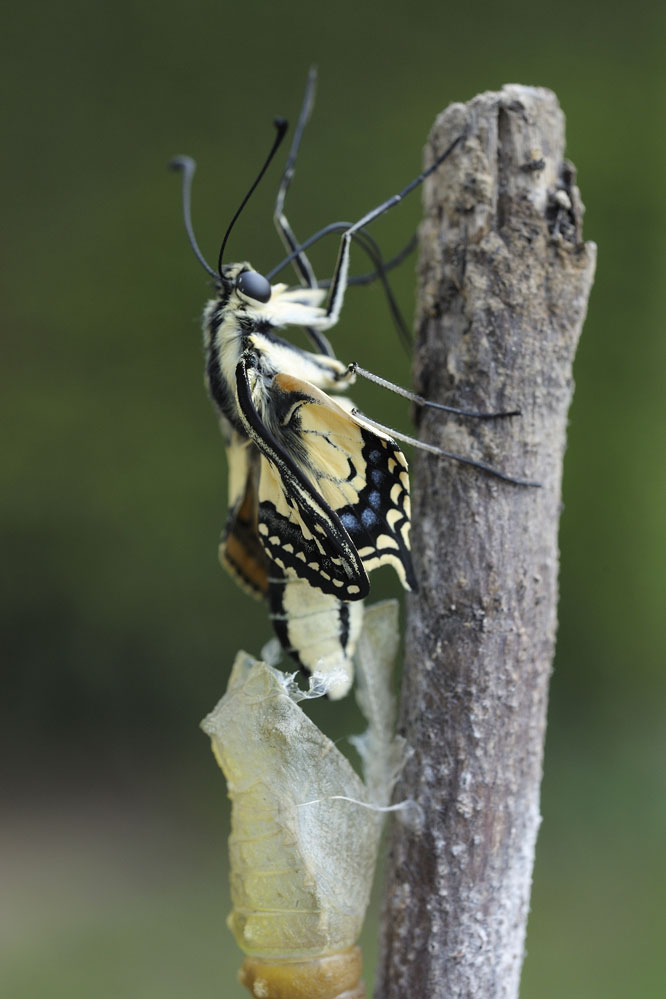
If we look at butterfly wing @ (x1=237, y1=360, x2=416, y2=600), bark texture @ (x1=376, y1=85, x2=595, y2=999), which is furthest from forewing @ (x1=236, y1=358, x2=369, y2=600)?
bark texture @ (x1=376, y1=85, x2=595, y2=999)

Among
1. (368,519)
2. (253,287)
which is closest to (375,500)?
(368,519)

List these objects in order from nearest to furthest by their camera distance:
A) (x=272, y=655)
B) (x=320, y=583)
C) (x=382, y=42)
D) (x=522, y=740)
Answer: (x=522, y=740)
(x=320, y=583)
(x=272, y=655)
(x=382, y=42)

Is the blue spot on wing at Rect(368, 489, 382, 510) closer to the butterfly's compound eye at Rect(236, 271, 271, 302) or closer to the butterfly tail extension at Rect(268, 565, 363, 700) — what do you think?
the butterfly tail extension at Rect(268, 565, 363, 700)

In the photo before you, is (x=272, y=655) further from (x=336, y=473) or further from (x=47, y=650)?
(x=47, y=650)

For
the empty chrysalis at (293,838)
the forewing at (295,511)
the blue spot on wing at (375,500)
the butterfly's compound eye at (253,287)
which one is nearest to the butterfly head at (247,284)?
the butterfly's compound eye at (253,287)

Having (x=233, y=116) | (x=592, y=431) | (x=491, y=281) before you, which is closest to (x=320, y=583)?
(x=491, y=281)

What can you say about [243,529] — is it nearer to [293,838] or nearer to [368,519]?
[368,519]
